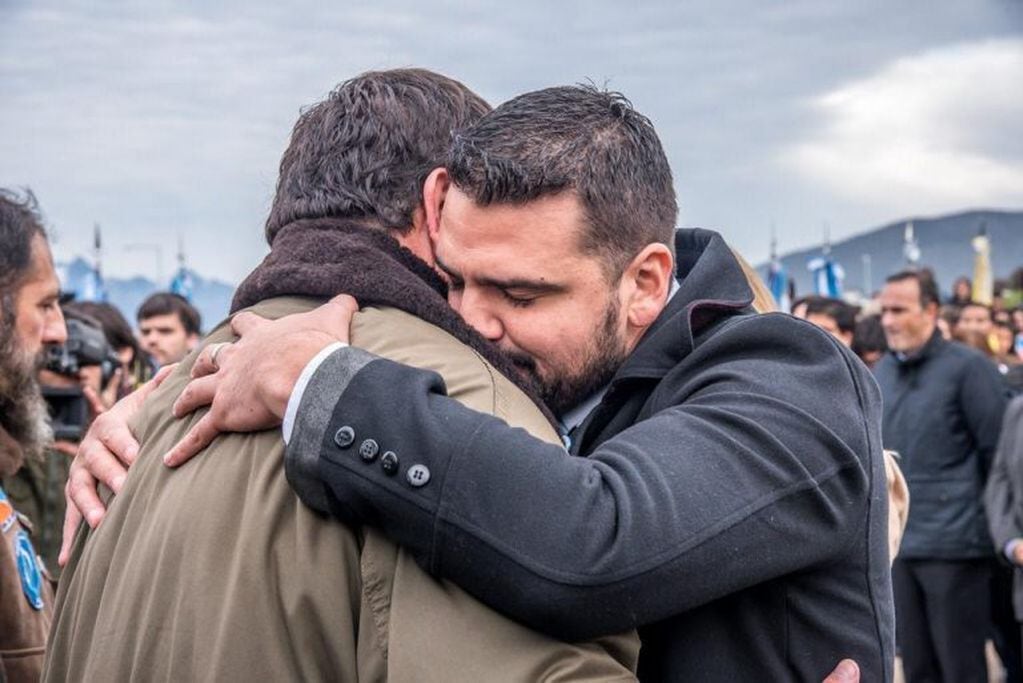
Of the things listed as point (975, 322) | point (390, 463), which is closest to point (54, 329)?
point (390, 463)

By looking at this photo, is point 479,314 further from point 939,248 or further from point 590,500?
point 939,248

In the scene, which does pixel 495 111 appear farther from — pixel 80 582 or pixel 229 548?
pixel 80 582

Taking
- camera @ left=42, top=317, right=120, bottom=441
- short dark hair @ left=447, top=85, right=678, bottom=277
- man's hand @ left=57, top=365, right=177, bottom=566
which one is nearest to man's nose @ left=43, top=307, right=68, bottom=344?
camera @ left=42, top=317, right=120, bottom=441

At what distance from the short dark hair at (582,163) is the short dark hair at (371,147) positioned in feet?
0.25

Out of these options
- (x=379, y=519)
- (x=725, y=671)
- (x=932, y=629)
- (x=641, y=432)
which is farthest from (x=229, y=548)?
(x=932, y=629)

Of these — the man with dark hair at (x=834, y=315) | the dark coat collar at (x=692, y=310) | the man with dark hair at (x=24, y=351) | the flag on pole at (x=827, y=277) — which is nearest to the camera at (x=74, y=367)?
the man with dark hair at (x=24, y=351)

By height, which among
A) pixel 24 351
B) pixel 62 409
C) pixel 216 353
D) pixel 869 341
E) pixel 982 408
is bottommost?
pixel 869 341

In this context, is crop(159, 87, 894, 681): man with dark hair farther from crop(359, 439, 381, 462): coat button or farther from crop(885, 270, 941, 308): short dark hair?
crop(885, 270, 941, 308): short dark hair

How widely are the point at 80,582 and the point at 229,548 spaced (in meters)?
0.40

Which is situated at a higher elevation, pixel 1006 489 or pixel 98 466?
pixel 98 466

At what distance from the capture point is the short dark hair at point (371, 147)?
2.00m

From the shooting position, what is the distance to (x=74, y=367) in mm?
5992

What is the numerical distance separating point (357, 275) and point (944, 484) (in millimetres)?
5979

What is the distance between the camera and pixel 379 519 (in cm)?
164
